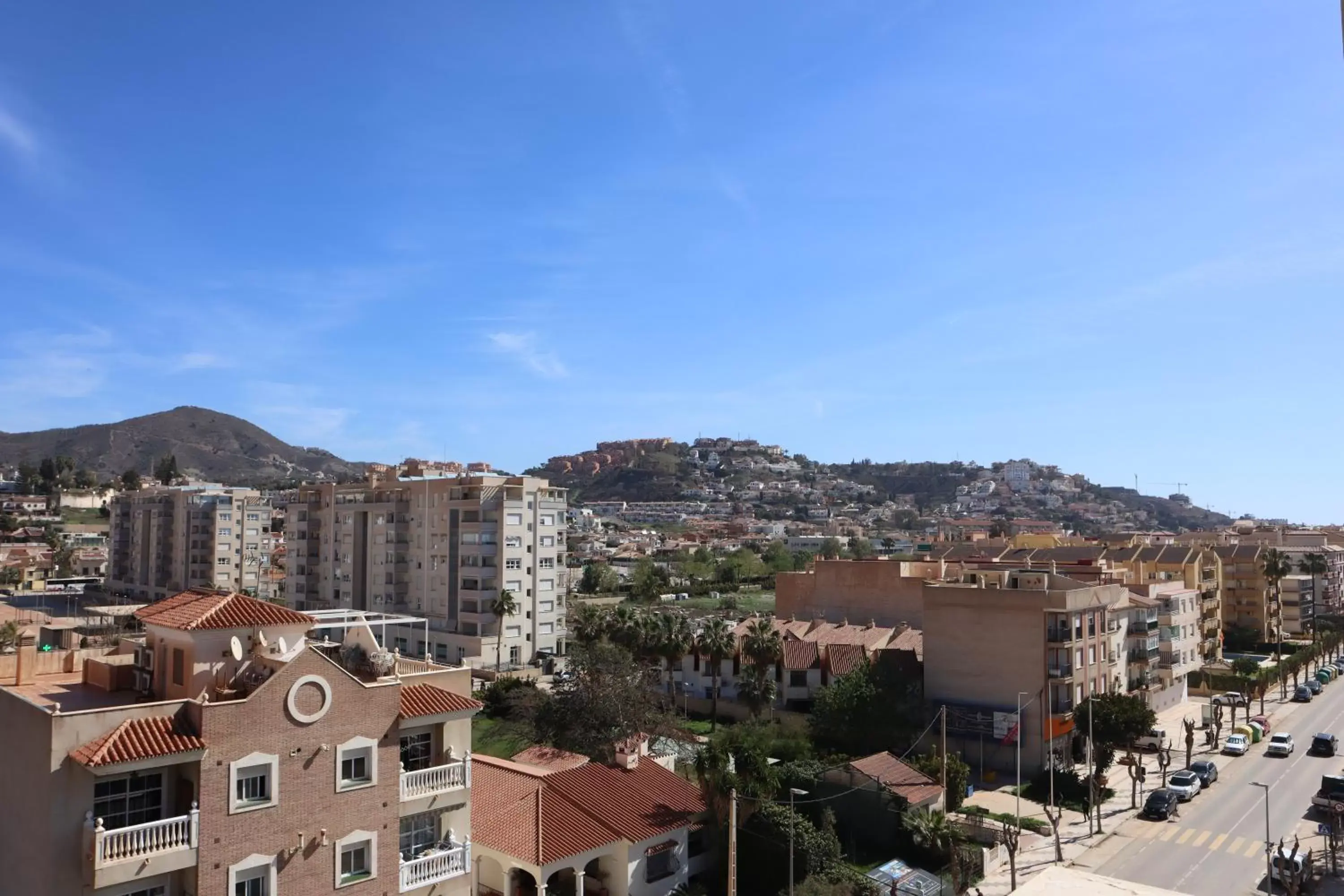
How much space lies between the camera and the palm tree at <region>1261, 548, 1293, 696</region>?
8825 cm

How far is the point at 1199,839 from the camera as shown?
37.6m

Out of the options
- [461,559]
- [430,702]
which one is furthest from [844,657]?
[430,702]

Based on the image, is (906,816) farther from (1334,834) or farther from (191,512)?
(191,512)

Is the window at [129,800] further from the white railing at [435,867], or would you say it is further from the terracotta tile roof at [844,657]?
the terracotta tile roof at [844,657]

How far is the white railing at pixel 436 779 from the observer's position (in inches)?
860

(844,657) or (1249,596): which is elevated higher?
(1249,596)

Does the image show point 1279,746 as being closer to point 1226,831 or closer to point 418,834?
point 1226,831

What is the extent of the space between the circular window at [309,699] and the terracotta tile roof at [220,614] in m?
2.01

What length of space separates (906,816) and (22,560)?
14865cm

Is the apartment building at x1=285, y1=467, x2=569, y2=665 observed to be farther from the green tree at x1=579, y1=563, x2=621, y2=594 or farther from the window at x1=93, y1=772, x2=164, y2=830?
the window at x1=93, y1=772, x2=164, y2=830

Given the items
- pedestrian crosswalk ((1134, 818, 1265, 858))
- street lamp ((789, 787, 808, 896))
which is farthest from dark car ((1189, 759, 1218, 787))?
street lamp ((789, 787, 808, 896))

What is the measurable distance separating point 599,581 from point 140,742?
428 feet

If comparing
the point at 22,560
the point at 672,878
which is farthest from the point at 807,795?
the point at 22,560

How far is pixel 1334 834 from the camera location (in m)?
34.2
